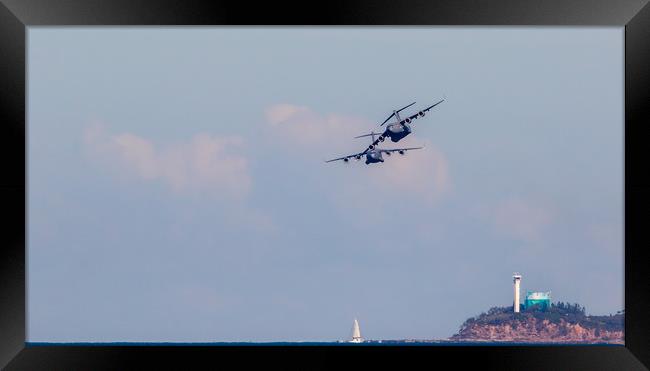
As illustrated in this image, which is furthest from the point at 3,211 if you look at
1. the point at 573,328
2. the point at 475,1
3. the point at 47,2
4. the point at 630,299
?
the point at 573,328

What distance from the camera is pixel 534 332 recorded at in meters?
70.4

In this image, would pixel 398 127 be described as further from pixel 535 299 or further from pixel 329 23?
pixel 535 299

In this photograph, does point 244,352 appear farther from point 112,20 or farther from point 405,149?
point 405,149

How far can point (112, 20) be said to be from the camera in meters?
8.98

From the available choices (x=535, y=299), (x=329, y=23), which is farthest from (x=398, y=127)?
(x=535, y=299)

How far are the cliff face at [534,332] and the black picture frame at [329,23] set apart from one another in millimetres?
58909

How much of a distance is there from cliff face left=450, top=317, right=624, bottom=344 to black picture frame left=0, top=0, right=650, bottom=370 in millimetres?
58909

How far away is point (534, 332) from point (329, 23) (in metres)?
63.7

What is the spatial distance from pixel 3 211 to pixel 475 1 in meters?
4.02

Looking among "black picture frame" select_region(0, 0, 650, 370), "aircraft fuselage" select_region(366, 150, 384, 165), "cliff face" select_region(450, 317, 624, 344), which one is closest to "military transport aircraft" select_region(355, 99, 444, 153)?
"aircraft fuselage" select_region(366, 150, 384, 165)

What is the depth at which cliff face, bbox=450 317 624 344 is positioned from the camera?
6844 centimetres

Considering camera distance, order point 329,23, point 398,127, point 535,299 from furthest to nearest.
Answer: point 535,299 → point 398,127 → point 329,23

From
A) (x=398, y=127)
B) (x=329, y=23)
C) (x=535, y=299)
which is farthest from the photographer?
(x=535, y=299)

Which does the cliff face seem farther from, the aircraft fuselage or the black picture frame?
the black picture frame
